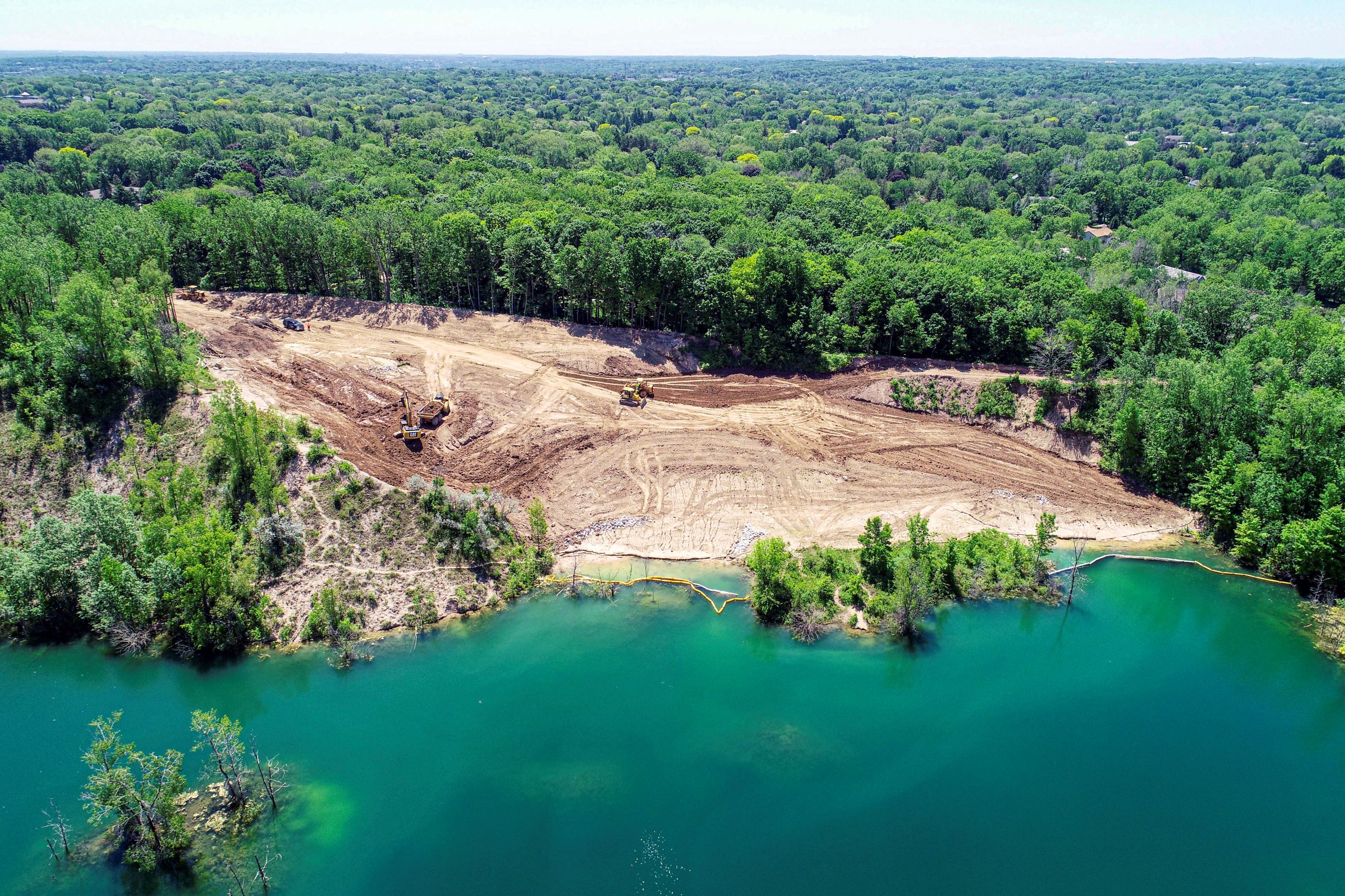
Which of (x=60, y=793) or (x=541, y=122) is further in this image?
(x=541, y=122)

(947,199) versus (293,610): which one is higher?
(947,199)

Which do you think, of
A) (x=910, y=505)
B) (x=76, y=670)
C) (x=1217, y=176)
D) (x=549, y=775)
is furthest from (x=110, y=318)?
(x=1217, y=176)

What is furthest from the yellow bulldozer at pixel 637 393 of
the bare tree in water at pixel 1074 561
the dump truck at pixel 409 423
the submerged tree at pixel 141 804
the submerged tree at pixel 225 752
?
the submerged tree at pixel 141 804

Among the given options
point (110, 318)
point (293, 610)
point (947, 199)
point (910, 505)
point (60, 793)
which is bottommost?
point (60, 793)

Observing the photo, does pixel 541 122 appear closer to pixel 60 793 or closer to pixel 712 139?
pixel 712 139

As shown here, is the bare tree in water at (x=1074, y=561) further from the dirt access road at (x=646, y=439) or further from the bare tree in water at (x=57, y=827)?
the bare tree in water at (x=57, y=827)

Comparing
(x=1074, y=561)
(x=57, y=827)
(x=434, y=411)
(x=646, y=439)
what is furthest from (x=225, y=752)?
(x=1074, y=561)
